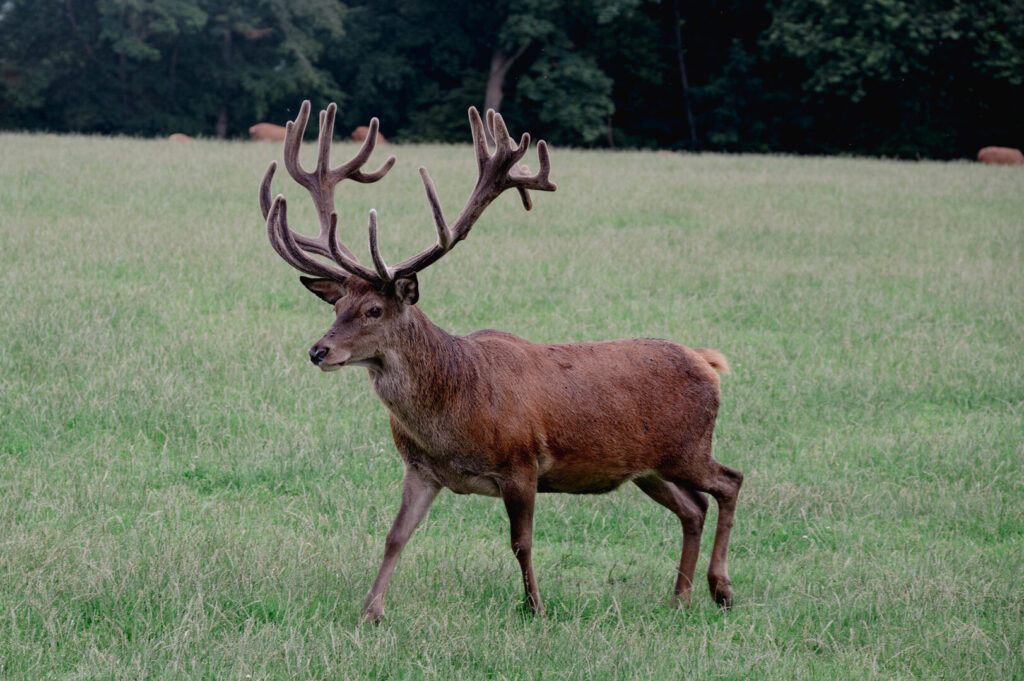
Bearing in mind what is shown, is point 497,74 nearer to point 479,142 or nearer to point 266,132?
point 266,132

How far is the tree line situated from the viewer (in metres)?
36.2

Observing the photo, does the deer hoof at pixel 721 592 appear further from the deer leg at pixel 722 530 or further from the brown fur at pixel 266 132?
the brown fur at pixel 266 132

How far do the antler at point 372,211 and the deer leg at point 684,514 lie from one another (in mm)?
1375

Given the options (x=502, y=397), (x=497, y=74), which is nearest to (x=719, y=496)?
(x=502, y=397)

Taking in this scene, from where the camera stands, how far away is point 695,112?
4250 centimetres

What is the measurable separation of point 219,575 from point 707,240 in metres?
10.3

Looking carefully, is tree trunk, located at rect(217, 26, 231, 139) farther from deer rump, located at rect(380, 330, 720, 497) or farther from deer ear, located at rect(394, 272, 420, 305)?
deer ear, located at rect(394, 272, 420, 305)

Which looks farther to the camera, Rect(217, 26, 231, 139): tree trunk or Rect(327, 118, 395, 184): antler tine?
Rect(217, 26, 231, 139): tree trunk

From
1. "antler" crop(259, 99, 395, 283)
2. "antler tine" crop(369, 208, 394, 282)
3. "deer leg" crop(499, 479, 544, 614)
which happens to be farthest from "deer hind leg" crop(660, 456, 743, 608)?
"antler" crop(259, 99, 395, 283)

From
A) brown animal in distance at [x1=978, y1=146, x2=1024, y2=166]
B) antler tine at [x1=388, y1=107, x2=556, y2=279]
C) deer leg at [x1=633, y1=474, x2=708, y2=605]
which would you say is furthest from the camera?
brown animal in distance at [x1=978, y1=146, x2=1024, y2=166]

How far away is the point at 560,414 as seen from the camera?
4.86 m

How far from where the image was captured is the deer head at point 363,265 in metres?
4.44

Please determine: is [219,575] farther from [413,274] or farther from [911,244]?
[911,244]

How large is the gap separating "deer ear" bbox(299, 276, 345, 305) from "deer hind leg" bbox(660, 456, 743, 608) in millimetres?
1588
